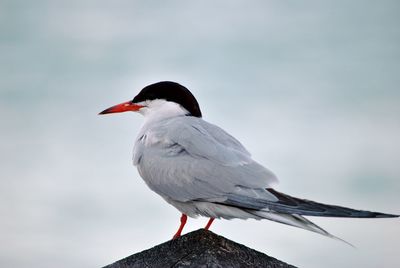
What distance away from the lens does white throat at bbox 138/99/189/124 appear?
750cm

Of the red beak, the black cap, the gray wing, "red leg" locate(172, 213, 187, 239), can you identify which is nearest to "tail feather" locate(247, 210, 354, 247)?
the gray wing

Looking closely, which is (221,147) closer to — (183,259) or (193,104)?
(193,104)

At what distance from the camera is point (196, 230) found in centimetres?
567

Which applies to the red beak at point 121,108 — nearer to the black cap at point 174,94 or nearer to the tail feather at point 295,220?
the black cap at point 174,94

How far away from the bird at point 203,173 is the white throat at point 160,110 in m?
0.01

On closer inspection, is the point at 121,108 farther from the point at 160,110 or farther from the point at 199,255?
the point at 199,255

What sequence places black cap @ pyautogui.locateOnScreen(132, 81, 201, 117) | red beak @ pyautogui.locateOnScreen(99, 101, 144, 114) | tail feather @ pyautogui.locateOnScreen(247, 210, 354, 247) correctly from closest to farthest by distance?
1. tail feather @ pyautogui.locateOnScreen(247, 210, 354, 247)
2. black cap @ pyautogui.locateOnScreen(132, 81, 201, 117)
3. red beak @ pyautogui.locateOnScreen(99, 101, 144, 114)

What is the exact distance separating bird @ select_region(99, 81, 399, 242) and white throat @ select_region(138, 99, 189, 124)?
0.01m

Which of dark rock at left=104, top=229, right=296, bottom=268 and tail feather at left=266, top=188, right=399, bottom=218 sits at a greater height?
tail feather at left=266, top=188, right=399, bottom=218

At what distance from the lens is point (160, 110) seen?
7629mm

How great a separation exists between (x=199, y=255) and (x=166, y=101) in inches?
115

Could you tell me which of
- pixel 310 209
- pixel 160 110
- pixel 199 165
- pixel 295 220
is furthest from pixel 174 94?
pixel 310 209

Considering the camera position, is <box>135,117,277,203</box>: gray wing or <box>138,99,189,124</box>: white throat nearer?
<box>135,117,277,203</box>: gray wing

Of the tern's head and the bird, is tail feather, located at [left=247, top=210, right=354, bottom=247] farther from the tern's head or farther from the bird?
the tern's head
